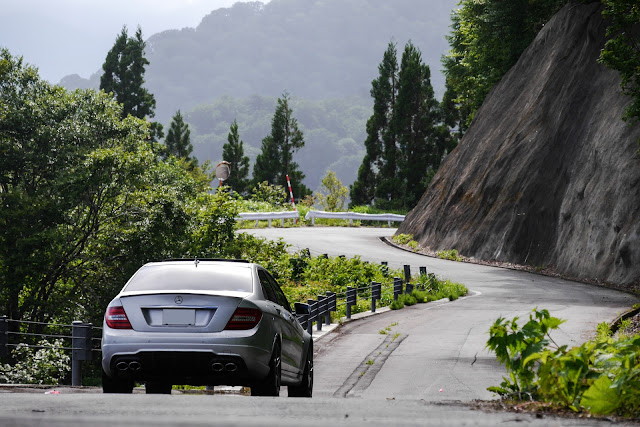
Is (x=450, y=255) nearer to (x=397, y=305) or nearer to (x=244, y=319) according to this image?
(x=397, y=305)

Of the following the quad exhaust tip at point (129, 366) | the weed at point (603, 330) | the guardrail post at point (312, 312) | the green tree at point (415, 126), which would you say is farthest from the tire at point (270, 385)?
the green tree at point (415, 126)

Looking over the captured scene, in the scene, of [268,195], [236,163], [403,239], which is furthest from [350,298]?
[236,163]

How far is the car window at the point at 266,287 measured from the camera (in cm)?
962

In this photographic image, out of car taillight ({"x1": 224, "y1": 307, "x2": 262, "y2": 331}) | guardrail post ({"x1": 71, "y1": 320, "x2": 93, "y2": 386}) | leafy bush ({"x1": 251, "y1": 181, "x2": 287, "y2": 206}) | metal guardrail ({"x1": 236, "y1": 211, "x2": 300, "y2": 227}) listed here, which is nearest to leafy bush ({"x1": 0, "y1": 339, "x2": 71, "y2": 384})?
guardrail post ({"x1": 71, "y1": 320, "x2": 93, "y2": 386})

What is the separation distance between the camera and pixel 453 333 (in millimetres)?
18547

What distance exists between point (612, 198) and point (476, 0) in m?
17.4

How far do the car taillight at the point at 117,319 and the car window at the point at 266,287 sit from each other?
1534 mm

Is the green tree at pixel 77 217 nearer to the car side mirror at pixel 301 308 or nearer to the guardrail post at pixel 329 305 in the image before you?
the guardrail post at pixel 329 305

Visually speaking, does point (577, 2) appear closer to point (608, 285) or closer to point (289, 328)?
point (608, 285)

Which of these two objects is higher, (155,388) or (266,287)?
(266,287)

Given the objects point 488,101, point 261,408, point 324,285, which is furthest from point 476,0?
point 261,408

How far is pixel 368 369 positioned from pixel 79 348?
15.3 feet

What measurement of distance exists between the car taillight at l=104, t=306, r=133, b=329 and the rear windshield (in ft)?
1.00

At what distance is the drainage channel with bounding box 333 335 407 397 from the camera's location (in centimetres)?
1214
